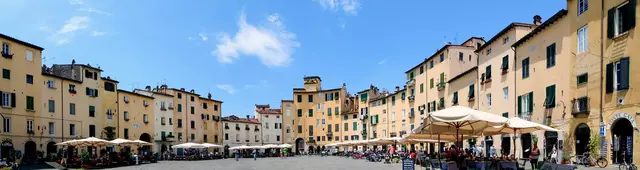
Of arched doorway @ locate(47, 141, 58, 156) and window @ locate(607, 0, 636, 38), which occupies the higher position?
window @ locate(607, 0, 636, 38)

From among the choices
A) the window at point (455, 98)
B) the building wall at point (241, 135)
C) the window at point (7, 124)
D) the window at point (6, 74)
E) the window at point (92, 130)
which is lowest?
the building wall at point (241, 135)

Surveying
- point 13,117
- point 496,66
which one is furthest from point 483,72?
point 13,117

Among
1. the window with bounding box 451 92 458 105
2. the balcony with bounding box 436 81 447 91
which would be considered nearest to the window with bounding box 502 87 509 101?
the window with bounding box 451 92 458 105

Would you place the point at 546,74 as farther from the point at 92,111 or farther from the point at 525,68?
the point at 92,111

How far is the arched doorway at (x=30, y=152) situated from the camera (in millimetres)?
42106

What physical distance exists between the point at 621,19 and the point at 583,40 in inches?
115

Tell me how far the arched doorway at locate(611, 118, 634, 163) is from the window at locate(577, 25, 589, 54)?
4.12 metres

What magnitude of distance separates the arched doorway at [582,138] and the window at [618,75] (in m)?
3.04

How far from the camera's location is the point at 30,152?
43.0m

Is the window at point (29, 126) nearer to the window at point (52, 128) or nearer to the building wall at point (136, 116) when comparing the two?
the window at point (52, 128)

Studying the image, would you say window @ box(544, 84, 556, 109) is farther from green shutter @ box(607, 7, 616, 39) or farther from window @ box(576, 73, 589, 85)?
green shutter @ box(607, 7, 616, 39)

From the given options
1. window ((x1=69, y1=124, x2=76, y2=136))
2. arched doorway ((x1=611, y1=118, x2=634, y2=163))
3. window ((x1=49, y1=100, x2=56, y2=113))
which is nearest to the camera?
arched doorway ((x1=611, y1=118, x2=634, y2=163))

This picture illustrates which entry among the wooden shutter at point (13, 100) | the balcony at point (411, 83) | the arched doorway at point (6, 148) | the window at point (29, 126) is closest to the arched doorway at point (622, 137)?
the balcony at point (411, 83)

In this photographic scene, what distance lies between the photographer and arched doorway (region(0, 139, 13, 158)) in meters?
39.3
